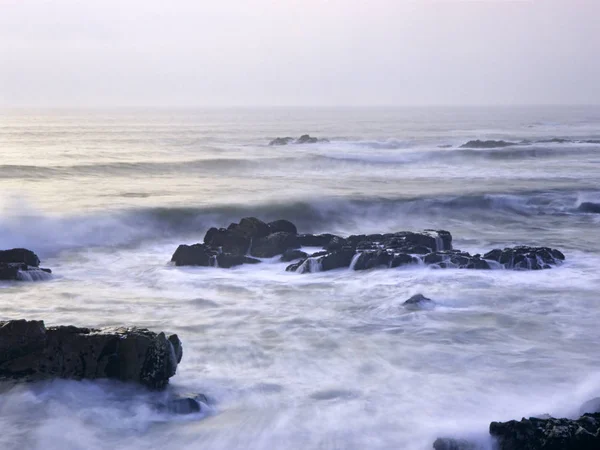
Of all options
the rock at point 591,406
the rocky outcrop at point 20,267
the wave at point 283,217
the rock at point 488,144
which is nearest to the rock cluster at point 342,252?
the rocky outcrop at point 20,267

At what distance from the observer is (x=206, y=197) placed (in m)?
28.7

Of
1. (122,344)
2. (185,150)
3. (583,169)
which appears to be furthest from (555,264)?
(185,150)

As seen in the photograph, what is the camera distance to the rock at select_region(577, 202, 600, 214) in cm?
2558

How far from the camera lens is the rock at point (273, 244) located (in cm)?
1766

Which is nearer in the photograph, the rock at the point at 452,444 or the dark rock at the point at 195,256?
the rock at the point at 452,444

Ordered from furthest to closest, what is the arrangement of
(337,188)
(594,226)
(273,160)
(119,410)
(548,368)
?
1. (273,160)
2. (337,188)
3. (594,226)
4. (548,368)
5. (119,410)

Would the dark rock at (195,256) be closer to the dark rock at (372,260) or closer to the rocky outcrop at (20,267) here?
the rocky outcrop at (20,267)

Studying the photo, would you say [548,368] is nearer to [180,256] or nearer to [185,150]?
[180,256]

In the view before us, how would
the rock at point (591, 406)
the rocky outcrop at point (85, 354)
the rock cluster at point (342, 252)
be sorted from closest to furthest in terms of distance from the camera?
the rock at point (591, 406)
the rocky outcrop at point (85, 354)
the rock cluster at point (342, 252)

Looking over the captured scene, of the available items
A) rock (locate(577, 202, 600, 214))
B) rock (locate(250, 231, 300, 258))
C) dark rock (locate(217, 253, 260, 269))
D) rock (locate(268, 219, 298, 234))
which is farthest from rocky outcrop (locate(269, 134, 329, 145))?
dark rock (locate(217, 253, 260, 269))

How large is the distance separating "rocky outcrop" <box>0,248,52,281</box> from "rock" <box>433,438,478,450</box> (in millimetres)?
10052

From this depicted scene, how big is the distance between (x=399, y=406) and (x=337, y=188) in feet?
76.1

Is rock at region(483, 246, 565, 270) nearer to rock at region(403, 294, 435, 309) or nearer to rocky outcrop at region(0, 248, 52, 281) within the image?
rock at region(403, 294, 435, 309)

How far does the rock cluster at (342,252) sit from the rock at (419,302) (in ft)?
9.11
